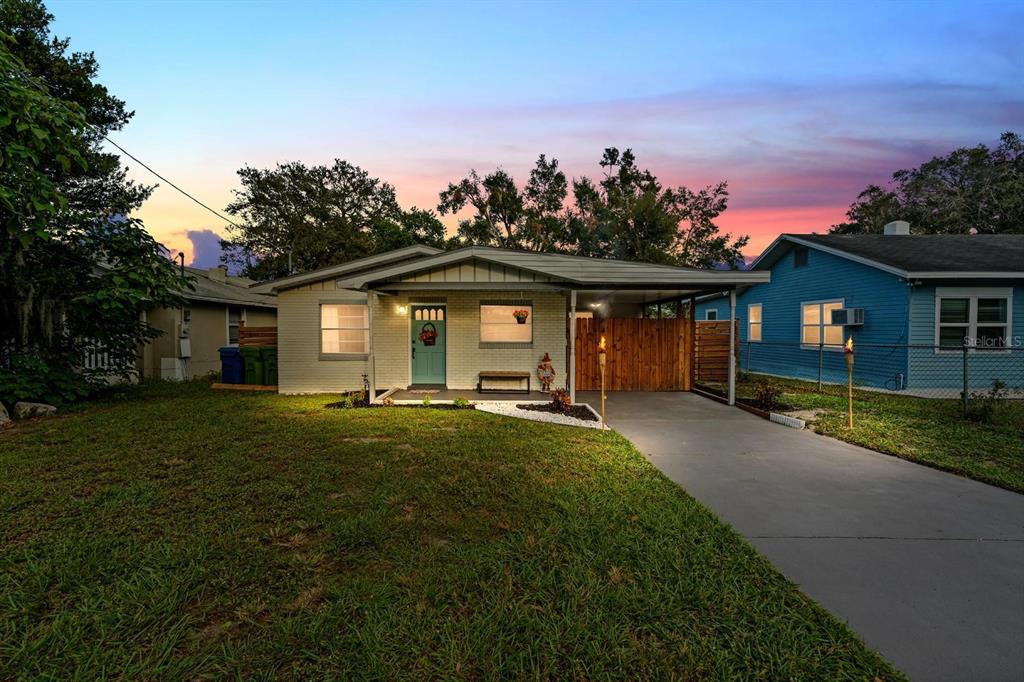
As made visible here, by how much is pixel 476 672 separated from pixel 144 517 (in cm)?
355

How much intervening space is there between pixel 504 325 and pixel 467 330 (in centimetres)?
96

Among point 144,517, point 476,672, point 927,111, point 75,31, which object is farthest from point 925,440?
point 75,31

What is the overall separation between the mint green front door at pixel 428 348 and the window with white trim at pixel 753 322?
44.0 ft

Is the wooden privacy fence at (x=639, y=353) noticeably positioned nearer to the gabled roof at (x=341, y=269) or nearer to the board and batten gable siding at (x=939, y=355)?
the gabled roof at (x=341, y=269)

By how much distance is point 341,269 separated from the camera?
11430 mm

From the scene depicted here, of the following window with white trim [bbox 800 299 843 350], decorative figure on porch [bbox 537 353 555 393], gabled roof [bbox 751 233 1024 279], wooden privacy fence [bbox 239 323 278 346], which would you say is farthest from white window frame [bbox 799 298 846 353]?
wooden privacy fence [bbox 239 323 278 346]

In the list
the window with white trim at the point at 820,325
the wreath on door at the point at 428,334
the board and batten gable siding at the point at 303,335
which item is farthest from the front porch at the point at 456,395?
the window with white trim at the point at 820,325

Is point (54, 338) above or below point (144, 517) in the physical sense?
above

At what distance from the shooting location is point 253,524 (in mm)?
3689

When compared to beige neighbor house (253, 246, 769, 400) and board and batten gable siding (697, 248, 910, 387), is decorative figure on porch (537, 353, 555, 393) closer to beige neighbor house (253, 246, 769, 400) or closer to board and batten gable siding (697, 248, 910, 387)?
beige neighbor house (253, 246, 769, 400)

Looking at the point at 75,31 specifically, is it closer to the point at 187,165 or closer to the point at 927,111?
→ the point at 187,165

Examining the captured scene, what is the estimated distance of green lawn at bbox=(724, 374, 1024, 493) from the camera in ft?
17.3

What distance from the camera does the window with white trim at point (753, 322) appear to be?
17406 mm

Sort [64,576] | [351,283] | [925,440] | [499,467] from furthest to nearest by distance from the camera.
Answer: [351,283] → [925,440] → [499,467] → [64,576]
